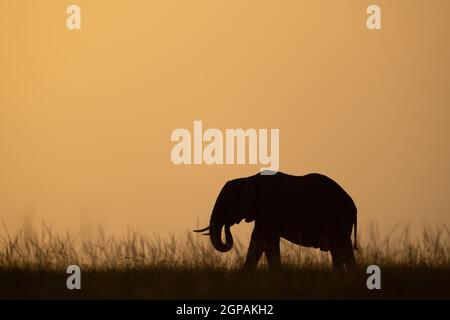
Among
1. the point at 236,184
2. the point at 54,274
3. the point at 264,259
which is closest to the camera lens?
the point at 54,274

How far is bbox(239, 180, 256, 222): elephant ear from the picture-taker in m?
10.2

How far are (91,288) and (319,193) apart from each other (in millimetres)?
3532

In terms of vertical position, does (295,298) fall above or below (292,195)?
below

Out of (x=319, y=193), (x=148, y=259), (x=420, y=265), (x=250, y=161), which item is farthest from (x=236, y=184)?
(x=420, y=265)

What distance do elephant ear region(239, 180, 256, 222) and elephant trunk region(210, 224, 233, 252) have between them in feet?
0.97

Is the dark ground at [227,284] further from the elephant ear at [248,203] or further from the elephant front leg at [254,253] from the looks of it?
the elephant ear at [248,203]

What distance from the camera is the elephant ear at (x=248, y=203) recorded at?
10.2m

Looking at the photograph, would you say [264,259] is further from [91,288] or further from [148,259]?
[91,288]

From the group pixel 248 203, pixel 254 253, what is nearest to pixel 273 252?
pixel 254 253

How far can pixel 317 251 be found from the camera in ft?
31.6

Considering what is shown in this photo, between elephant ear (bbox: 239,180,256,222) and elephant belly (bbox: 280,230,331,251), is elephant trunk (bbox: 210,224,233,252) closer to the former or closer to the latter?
elephant ear (bbox: 239,180,256,222)

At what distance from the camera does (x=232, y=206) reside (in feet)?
34.1

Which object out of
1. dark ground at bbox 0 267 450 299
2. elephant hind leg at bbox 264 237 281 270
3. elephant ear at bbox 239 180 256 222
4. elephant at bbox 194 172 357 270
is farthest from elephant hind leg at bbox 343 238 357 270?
elephant ear at bbox 239 180 256 222

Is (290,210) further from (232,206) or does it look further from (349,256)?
(349,256)
